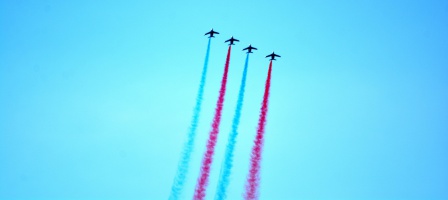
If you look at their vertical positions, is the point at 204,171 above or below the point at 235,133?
below

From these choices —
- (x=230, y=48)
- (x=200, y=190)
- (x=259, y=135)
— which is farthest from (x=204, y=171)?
(x=230, y=48)

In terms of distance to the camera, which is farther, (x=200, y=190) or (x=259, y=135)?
(x=259, y=135)

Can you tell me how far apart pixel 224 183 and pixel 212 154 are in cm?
263

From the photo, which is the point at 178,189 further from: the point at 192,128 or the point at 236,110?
the point at 236,110

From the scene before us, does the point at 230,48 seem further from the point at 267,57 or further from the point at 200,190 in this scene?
the point at 200,190

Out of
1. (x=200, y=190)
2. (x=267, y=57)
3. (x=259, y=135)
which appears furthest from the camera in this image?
(x=267, y=57)

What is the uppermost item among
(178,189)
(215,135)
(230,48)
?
(230,48)

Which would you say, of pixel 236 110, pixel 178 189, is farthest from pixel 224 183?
pixel 236 110

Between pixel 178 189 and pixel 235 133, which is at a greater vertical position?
pixel 235 133

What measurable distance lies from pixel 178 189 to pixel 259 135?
27.1 feet

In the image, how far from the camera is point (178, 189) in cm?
2509

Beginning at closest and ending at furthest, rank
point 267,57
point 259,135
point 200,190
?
1. point 200,190
2. point 259,135
3. point 267,57

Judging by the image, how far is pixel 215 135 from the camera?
2619cm

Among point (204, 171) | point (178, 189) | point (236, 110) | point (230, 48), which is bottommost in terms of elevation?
point (178, 189)
